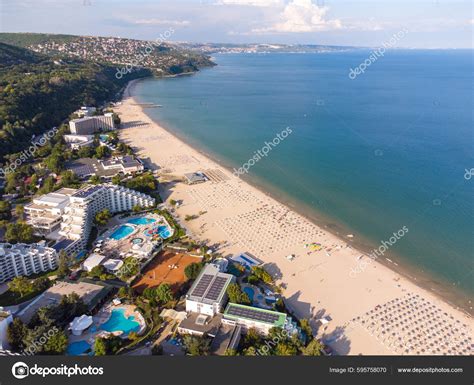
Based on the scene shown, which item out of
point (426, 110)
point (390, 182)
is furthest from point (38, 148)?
point (426, 110)

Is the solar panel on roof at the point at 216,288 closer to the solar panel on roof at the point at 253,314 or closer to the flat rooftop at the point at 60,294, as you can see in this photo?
the solar panel on roof at the point at 253,314

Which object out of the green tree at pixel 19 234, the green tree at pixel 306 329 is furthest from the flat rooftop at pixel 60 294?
the green tree at pixel 306 329

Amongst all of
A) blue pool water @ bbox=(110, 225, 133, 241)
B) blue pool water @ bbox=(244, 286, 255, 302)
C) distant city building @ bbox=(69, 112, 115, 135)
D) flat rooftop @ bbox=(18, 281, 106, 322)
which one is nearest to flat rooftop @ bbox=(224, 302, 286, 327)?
blue pool water @ bbox=(244, 286, 255, 302)

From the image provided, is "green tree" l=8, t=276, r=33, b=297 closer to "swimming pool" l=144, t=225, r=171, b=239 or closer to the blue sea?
"swimming pool" l=144, t=225, r=171, b=239

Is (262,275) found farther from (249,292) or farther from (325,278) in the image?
(325,278)

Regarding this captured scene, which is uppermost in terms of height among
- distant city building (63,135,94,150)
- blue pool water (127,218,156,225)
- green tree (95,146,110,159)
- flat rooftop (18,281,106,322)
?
distant city building (63,135,94,150)

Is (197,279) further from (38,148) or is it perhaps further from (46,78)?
(46,78)

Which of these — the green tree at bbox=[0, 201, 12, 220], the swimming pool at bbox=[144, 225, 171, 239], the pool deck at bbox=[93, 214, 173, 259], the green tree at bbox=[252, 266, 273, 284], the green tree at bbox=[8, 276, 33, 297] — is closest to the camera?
the green tree at bbox=[8, 276, 33, 297]
